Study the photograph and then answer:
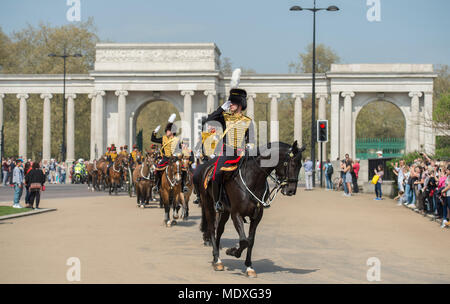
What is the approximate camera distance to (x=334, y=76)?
66438 millimetres

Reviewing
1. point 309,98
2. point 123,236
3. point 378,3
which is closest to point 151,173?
point 123,236

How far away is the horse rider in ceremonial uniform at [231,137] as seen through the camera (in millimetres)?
11867

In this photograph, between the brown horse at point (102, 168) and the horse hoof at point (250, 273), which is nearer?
the horse hoof at point (250, 273)

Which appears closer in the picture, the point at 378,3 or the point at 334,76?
the point at 378,3

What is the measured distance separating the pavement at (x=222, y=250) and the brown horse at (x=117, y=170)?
9.06 m

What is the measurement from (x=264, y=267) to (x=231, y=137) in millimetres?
2285

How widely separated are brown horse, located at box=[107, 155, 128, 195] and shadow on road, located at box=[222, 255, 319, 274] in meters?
20.3

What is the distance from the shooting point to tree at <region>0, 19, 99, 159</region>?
78.6 metres

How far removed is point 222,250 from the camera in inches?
573

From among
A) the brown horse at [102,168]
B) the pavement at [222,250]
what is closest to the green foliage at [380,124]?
the brown horse at [102,168]

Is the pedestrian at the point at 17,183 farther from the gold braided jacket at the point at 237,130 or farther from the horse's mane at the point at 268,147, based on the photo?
the horse's mane at the point at 268,147

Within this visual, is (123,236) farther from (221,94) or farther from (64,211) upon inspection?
(221,94)

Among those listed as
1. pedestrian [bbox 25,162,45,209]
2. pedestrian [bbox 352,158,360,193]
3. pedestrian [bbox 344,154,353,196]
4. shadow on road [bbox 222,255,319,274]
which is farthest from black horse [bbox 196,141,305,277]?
pedestrian [bbox 352,158,360,193]

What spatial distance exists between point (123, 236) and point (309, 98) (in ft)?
253
